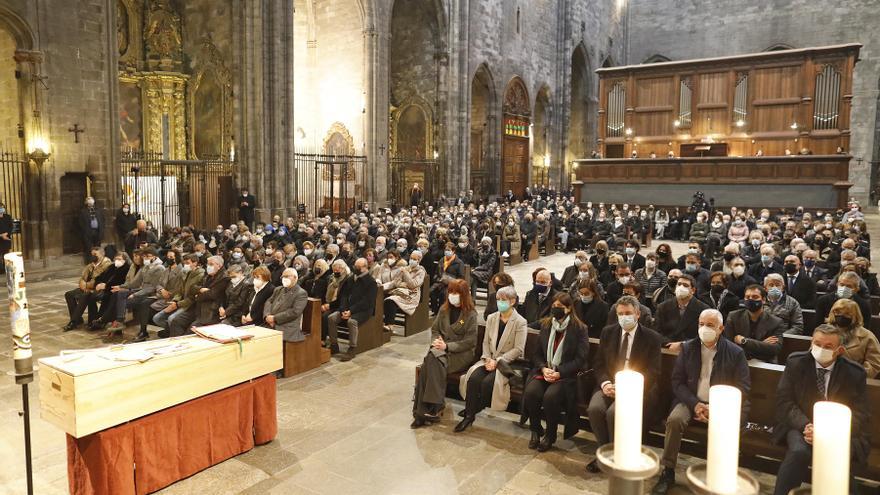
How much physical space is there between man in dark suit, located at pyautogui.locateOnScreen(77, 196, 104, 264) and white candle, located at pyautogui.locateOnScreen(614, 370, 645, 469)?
15.1 meters

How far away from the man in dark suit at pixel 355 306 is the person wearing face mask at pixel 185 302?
1896mm

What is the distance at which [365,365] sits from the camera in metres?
7.94

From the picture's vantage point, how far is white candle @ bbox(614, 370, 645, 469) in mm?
1456

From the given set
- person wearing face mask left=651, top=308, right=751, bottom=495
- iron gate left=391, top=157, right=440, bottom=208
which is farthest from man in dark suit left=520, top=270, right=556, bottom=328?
iron gate left=391, top=157, right=440, bottom=208

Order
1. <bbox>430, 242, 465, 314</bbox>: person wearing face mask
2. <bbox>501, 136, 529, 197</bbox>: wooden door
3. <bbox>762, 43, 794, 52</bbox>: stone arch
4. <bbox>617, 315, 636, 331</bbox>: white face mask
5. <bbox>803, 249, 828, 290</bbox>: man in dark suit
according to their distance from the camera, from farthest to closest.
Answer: <bbox>762, 43, 794, 52</bbox>: stone arch
<bbox>501, 136, 529, 197</bbox>: wooden door
<bbox>430, 242, 465, 314</bbox>: person wearing face mask
<bbox>803, 249, 828, 290</bbox>: man in dark suit
<bbox>617, 315, 636, 331</bbox>: white face mask

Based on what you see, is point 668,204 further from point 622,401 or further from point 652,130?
point 622,401

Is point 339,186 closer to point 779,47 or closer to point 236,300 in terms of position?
point 236,300

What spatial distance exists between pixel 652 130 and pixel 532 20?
9.42 m

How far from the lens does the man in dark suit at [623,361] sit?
511cm

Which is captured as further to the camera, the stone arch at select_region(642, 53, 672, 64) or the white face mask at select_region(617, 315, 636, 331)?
the stone arch at select_region(642, 53, 672, 64)

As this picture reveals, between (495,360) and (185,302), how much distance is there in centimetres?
473

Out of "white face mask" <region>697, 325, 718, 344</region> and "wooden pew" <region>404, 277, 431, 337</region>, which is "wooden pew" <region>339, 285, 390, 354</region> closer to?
"wooden pew" <region>404, 277, 431, 337</region>

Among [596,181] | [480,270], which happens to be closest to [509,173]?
[596,181]

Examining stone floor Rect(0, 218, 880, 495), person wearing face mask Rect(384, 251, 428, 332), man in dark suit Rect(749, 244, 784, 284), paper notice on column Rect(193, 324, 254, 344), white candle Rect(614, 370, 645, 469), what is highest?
white candle Rect(614, 370, 645, 469)
